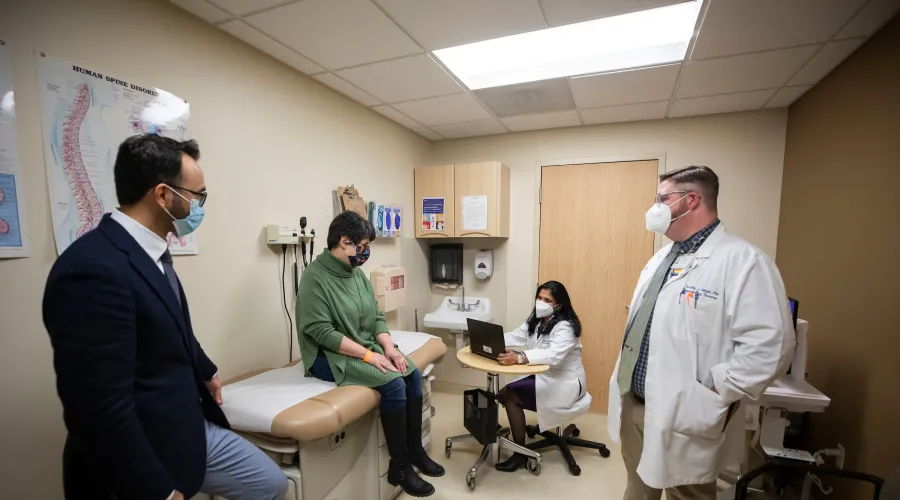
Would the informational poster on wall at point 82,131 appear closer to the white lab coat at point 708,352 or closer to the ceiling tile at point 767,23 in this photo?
the white lab coat at point 708,352

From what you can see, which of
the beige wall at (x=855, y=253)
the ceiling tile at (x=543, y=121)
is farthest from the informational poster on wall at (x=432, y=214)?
the beige wall at (x=855, y=253)

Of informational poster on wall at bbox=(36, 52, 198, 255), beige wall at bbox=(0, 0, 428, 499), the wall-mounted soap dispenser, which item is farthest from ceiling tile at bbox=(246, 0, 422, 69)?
the wall-mounted soap dispenser

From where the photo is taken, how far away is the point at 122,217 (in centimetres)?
99

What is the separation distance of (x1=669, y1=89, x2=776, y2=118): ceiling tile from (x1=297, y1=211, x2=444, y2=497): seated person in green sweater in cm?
247

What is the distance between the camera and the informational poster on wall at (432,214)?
342 centimetres

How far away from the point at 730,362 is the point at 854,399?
3.64 feet

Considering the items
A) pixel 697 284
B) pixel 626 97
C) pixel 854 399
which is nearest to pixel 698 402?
pixel 697 284

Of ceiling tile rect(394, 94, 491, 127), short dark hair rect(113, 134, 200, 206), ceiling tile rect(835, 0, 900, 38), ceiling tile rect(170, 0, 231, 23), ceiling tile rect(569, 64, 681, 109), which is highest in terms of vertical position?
ceiling tile rect(170, 0, 231, 23)

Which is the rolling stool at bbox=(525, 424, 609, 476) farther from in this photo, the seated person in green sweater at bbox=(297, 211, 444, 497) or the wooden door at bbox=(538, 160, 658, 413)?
the seated person in green sweater at bbox=(297, 211, 444, 497)

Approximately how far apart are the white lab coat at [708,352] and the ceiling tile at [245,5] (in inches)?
80.7

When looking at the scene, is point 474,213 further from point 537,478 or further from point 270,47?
point 537,478

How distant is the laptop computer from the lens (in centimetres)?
221

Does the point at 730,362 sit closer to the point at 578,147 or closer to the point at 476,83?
the point at 476,83

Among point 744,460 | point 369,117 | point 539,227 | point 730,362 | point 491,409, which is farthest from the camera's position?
point 539,227
